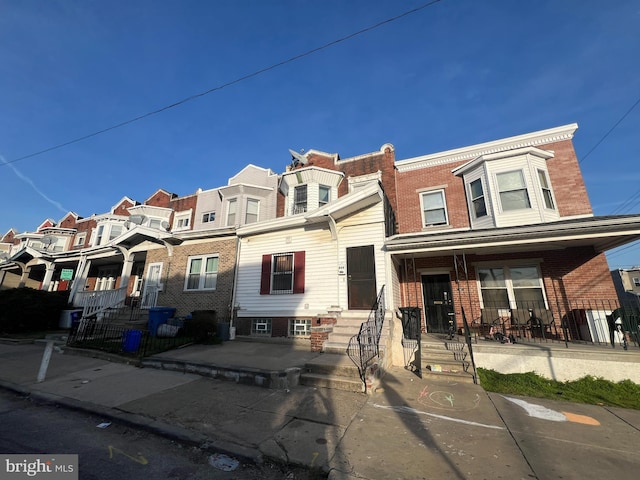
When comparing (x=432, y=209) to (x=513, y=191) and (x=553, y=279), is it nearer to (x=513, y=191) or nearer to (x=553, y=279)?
(x=513, y=191)

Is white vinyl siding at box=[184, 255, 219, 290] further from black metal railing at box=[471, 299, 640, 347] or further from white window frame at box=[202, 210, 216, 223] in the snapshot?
black metal railing at box=[471, 299, 640, 347]

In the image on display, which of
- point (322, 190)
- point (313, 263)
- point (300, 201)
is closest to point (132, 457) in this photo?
point (313, 263)

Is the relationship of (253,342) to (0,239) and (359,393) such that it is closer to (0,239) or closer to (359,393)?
(359,393)

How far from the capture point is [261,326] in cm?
1171

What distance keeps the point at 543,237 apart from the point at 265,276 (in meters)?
10.3

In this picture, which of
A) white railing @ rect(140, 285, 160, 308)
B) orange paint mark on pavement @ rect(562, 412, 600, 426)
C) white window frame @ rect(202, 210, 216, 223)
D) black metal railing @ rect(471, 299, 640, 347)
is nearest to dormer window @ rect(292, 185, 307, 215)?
white window frame @ rect(202, 210, 216, 223)

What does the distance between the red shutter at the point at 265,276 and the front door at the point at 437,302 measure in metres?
6.82

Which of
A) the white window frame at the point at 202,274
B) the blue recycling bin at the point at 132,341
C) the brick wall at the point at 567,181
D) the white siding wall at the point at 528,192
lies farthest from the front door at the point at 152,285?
the brick wall at the point at 567,181

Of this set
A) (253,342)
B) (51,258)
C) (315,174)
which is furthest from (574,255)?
(51,258)

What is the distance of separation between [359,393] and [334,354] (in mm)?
2144

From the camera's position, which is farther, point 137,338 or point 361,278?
point 361,278

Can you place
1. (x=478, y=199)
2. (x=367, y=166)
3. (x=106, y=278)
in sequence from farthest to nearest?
1. (x=106, y=278)
2. (x=367, y=166)
3. (x=478, y=199)

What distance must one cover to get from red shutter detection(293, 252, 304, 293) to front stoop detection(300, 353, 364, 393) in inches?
186

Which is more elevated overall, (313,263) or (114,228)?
(114,228)
